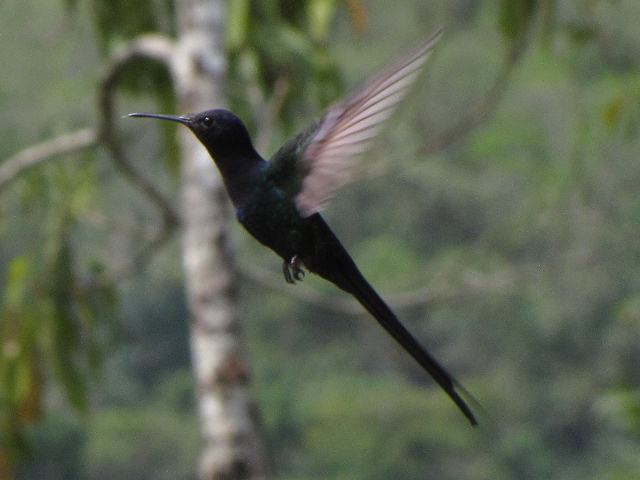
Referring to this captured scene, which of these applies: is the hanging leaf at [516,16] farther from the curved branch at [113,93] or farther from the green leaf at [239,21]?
the curved branch at [113,93]

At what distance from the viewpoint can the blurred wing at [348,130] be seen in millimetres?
1622

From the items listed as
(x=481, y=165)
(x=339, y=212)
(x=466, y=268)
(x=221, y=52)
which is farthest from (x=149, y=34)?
(x=481, y=165)

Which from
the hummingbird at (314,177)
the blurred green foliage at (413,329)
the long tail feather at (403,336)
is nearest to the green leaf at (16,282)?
the hummingbird at (314,177)

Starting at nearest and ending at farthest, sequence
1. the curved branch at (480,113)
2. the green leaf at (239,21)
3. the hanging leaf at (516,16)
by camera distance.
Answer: the hanging leaf at (516,16), the curved branch at (480,113), the green leaf at (239,21)

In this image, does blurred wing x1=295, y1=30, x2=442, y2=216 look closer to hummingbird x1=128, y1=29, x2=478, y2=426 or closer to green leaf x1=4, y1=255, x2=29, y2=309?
hummingbird x1=128, y1=29, x2=478, y2=426

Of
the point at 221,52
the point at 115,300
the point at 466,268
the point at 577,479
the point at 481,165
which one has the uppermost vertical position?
the point at 221,52

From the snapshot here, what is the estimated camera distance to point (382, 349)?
22984 millimetres

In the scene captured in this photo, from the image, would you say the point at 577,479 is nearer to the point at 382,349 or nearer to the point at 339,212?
the point at 382,349

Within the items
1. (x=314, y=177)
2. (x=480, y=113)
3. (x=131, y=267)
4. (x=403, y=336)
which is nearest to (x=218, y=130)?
(x=314, y=177)

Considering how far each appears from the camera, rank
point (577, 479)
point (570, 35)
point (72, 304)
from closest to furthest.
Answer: point (570, 35)
point (72, 304)
point (577, 479)

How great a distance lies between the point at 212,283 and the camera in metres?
4.51

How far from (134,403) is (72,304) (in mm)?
19384

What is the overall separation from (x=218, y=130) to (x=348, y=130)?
0.16 meters

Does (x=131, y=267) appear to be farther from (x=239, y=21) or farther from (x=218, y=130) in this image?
(x=218, y=130)
